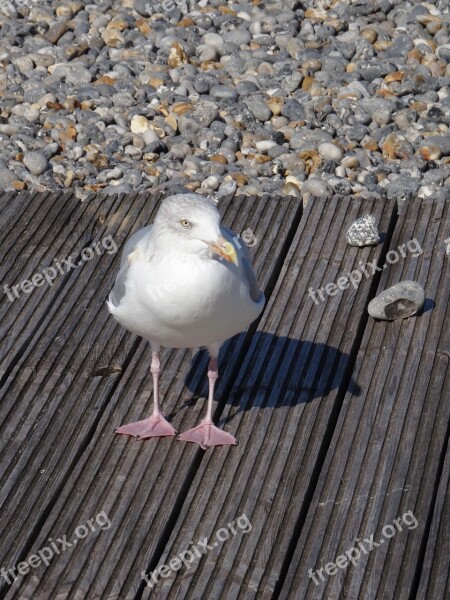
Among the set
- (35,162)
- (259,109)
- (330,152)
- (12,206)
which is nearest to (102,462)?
(12,206)

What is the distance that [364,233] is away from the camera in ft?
21.7

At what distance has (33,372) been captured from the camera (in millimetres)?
5816

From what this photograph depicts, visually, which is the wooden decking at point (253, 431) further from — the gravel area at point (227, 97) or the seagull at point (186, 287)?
the gravel area at point (227, 97)

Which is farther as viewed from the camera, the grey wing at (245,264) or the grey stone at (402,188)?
the grey stone at (402,188)

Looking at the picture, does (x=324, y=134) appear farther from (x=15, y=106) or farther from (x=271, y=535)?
(x=271, y=535)

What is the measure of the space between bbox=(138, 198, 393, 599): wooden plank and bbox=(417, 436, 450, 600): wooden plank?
22.4 inches

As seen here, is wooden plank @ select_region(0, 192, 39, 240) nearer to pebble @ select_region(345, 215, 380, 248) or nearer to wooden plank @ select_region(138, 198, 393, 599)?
wooden plank @ select_region(138, 198, 393, 599)

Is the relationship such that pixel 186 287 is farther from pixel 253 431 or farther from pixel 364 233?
pixel 364 233

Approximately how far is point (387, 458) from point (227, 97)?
181 inches

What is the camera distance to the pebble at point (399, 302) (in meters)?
6.01

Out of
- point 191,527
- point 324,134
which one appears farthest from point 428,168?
point 191,527

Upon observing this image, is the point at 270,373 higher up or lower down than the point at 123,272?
lower down

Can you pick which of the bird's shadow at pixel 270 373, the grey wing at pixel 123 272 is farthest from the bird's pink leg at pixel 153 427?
the grey wing at pixel 123 272

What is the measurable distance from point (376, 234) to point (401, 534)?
2.32 meters
